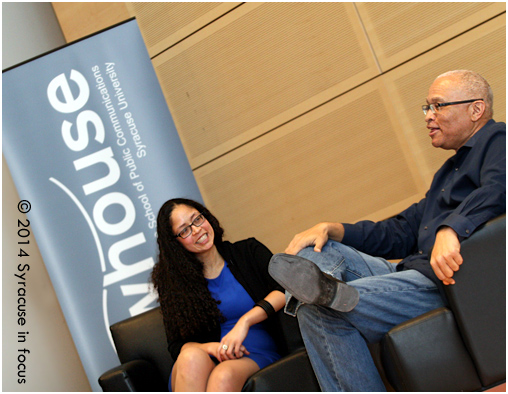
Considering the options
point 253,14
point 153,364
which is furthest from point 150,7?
point 153,364

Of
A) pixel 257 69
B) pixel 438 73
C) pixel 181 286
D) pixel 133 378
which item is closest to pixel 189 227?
pixel 181 286

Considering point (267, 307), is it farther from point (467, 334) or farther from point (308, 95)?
point (308, 95)

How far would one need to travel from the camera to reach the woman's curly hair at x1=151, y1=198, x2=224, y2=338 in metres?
2.05

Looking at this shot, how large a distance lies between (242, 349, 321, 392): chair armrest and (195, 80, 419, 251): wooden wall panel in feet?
4.42

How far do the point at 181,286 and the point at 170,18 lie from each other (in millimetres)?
1825

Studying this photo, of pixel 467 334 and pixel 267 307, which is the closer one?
pixel 467 334

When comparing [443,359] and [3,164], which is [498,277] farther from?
[3,164]

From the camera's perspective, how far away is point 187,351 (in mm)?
1865

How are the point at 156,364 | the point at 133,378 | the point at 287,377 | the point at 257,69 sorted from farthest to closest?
the point at 257,69, the point at 156,364, the point at 133,378, the point at 287,377

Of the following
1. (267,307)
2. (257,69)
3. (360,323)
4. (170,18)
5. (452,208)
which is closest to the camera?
(360,323)

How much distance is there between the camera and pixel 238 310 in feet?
6.88

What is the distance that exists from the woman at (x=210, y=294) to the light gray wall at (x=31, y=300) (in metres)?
1.37

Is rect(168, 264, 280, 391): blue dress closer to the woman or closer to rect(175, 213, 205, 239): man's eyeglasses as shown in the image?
the woman

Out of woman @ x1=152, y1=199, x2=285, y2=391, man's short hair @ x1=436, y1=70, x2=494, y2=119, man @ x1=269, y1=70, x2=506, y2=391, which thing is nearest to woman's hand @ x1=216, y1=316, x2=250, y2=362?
woman @ x1=152, y1=199, x2=285, y2=391
